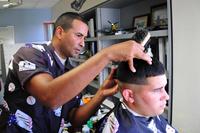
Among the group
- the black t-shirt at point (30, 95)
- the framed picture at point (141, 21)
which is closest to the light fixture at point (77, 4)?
the framed picture at point (141, 21)

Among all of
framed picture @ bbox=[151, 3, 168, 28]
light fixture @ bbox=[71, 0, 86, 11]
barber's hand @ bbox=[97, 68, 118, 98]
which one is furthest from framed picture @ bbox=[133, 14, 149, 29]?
barber's hand @ bbox=[97, 68, 118, 98]

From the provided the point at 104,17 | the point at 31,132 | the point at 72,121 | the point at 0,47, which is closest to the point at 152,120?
the point at 72,121

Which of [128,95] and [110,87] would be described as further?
[110,87]

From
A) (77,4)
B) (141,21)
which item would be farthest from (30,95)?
(77,4)

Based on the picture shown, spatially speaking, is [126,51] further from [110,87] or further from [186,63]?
[186,63]

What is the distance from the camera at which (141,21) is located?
219 centimetres

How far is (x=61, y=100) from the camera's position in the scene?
0.87 m

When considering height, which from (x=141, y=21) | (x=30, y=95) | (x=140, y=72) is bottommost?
(x=30, y=95)

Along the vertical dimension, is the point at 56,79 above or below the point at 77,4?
below

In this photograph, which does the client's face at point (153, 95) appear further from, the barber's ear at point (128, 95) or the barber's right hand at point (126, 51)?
the barber's right hand at point (126, 51)

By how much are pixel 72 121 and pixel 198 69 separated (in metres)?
0.78

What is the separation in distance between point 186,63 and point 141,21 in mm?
935

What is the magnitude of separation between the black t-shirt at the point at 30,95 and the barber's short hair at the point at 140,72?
1.10ft

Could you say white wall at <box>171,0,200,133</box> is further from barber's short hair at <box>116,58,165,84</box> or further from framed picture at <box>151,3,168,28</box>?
framed picture at <box>151,3,168,28</box>
